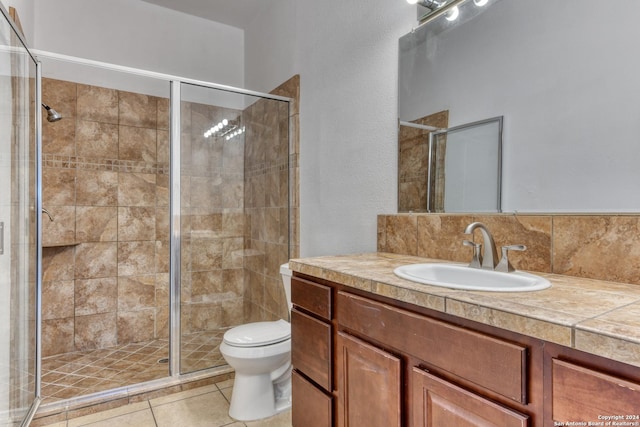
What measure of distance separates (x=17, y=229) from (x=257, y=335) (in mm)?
1261

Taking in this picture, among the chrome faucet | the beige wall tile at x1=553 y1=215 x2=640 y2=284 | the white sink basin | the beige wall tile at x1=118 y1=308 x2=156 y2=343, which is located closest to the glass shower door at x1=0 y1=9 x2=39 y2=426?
the beige wall tile at x1=118 y1=308 x2=156 y2=343

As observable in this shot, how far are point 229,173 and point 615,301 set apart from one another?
237 centimetres

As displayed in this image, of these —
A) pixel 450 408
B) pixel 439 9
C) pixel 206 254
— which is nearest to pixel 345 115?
pixel 439 9

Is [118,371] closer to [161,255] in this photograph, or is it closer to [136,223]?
[161,255]

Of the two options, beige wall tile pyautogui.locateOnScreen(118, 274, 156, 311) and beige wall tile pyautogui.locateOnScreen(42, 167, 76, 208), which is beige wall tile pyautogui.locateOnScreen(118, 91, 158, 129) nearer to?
beige wall tile pyautogui.locateOnScreen(42, 167, 76, 208)

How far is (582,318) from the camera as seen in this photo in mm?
641

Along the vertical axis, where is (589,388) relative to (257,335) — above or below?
above

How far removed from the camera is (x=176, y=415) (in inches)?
74.9

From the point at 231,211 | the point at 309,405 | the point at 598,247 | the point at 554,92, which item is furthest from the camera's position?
the point at 231,211

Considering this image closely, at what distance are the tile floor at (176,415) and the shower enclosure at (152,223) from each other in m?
0.13

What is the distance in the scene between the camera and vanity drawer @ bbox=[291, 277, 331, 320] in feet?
4.13

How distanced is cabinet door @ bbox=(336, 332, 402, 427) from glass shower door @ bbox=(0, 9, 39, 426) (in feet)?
4.84

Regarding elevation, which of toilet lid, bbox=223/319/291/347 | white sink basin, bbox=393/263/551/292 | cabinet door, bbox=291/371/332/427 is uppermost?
white sink basin, bbox=393/263/551/292

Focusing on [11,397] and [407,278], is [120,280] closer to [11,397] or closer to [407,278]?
[11,397]
